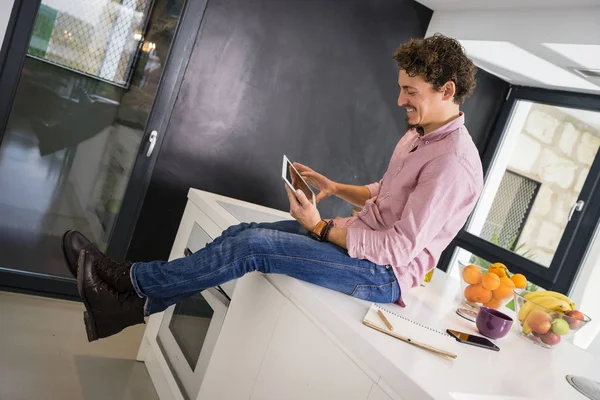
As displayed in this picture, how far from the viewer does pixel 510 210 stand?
359 cm

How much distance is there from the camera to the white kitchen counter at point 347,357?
4.38 ft

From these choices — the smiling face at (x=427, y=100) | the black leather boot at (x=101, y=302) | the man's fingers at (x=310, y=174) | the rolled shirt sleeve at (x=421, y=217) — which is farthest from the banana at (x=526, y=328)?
the black leather boot at (x=101, y=302)

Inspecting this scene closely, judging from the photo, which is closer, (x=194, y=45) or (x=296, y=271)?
(x=296, y=271)

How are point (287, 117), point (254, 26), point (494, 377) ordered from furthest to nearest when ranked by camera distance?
point (287, 117) < point (254, 26) < point (494, 377)

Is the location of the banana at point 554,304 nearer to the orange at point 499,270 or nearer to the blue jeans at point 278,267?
the orange at point 499,270

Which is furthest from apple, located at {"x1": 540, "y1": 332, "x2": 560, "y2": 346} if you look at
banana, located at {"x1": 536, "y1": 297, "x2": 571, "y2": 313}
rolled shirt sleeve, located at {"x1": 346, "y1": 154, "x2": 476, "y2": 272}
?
rolled shirt sleeve, located at {"x1": 346, "y1": 154, "x2": 476, "y2": 272}

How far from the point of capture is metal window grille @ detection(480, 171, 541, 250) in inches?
137

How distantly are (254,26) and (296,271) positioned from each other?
1697 millimetres

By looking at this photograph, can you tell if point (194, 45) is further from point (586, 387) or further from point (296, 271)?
point (586, 387)

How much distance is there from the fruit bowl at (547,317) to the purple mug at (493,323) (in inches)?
6.5

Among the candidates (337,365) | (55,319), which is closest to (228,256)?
(337,365)

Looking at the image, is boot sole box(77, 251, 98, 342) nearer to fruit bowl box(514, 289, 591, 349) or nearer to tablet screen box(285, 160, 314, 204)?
tablet screen box(285, 160, 314, 204)

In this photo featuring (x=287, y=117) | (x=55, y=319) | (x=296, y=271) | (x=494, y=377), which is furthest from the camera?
(x=287, y=117)

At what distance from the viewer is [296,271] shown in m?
1.75
